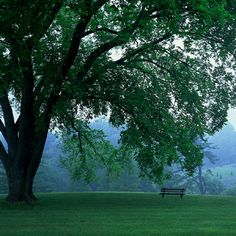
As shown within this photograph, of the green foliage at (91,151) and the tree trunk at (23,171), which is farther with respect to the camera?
the green foliage at (91,151)

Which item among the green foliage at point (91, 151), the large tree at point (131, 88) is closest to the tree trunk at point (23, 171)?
the large tree at point (131, 88)

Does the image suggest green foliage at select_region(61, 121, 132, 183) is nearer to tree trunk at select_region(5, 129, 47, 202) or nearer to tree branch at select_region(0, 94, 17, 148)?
tree branch at select_region(0, 94, 17, 148)

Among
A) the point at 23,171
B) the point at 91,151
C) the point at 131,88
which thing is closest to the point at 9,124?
the point at 23,171

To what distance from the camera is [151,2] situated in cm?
2134

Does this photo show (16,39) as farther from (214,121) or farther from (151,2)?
(214,121)

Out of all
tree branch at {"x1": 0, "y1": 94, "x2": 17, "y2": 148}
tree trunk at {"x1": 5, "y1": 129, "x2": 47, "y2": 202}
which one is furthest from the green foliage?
tree trunk at {"x1": 5, "y1": 129, "x2": 47, "y2": 202}

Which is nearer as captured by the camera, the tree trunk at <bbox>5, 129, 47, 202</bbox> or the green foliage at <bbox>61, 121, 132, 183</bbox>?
the tree trunk at <bbox>5, 129, 47, 202</bbox>

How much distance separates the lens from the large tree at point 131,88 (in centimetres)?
2609

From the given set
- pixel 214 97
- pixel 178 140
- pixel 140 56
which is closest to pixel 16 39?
pixel 178 140

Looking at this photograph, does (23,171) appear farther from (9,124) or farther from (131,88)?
(131,88)

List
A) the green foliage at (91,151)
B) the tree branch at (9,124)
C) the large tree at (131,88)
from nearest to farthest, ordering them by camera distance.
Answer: the large tree at (131,88) → the tree branch at (9,124) → the green foliage at (91,151)

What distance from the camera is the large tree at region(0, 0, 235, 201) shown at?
85.6ft

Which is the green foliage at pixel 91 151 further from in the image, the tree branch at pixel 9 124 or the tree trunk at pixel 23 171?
the tree trunk at pixel 23 171

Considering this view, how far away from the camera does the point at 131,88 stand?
3009cm
